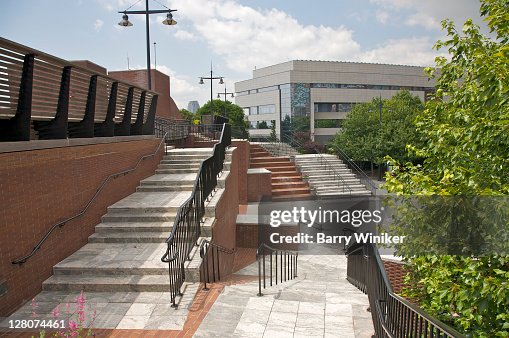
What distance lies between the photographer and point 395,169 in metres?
5.05

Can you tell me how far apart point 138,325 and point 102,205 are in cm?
378

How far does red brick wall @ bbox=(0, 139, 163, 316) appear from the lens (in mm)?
5098

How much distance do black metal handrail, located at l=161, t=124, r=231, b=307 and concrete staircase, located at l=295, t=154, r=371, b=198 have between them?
37.2ft

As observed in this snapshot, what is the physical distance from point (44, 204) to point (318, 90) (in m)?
58.3

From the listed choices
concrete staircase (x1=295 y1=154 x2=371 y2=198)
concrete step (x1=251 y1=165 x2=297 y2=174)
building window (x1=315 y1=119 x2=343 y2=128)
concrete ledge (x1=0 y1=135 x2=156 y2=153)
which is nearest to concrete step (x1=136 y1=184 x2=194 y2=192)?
concrete ledge (x1=0 y1=135 x2=156 y2=153)

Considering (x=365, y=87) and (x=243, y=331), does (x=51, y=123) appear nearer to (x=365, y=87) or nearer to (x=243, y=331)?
(x=243, y=331)

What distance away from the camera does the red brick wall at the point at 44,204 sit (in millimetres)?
5098

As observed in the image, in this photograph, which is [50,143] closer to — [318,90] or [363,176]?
[363,176]

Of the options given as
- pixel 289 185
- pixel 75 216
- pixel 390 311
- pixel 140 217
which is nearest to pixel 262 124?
pixel 289 185

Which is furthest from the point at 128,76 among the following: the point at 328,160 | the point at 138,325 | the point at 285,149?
the point at 138,325

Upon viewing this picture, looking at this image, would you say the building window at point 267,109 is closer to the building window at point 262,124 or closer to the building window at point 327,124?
the building window at point 262,124

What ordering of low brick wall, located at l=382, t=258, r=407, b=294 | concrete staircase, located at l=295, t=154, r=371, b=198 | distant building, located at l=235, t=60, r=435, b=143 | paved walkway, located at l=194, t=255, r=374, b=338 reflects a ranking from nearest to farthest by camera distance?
paved walkway, located at l=194, t=255, r=374, b=338
low brick wall, located at l=382, t=258, r=407, b=294
concrete staircase, located at l=295, t=154, r=371, b=198
distant building, located at l=235, t=60, r=435, b=143

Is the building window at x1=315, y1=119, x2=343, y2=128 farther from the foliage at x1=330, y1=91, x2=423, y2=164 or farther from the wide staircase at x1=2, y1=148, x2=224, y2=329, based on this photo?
the wide staircase at x1=2, y1=148, x2=224, y2=329

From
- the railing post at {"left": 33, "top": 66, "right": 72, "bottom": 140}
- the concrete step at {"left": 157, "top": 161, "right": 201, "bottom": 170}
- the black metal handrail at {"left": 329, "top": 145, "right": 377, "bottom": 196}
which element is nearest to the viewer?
the railing post at {"left": 33, "top": 66, "right": 72, "bottom": 140}
